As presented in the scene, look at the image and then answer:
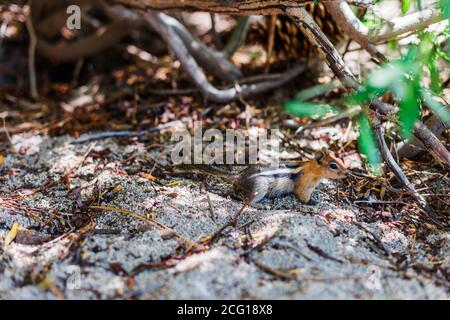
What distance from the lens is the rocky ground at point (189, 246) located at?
277cm

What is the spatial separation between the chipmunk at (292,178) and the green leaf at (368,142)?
0.22 m

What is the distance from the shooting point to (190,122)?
4832 mm

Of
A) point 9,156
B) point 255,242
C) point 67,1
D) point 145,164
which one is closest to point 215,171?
point 145,164

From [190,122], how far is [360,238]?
2.09 meters

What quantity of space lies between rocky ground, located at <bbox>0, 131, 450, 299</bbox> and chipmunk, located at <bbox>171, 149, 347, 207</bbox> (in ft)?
0.32

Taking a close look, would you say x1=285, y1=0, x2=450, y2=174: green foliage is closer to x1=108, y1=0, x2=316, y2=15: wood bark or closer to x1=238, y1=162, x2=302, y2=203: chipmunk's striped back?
x1=238, y1=162, x2=302, y2=203: chipmunk's striped back

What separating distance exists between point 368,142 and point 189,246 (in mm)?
1205

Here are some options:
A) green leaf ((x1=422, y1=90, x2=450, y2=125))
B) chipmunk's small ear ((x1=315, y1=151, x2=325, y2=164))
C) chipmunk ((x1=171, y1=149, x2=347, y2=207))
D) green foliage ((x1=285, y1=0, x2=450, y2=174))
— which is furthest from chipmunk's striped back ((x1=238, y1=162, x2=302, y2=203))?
green leaf ((x1=422, y1=90, x2=450, y2=125))

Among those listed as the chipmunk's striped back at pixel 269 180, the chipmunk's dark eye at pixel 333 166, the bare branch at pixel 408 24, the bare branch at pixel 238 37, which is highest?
the bare branch at pixel 238 37

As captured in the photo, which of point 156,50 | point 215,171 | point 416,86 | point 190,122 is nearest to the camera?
point 416,86

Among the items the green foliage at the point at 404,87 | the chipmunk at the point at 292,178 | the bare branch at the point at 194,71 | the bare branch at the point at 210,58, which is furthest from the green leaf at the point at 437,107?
the bare branch at the point at 210,58

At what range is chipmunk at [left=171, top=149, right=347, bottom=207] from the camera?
3668 millimetres

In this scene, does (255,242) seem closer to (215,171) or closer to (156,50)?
(215,171)

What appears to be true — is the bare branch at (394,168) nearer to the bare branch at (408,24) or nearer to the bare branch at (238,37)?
the bare branch at (408,24)
